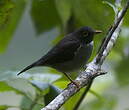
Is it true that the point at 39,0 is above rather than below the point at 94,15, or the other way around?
above

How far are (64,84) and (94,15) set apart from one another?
0.47 m

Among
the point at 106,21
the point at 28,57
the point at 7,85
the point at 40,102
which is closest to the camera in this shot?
the point at 7,85

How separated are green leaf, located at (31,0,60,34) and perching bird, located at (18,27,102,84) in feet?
0.49

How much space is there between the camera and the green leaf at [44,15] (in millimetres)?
3424

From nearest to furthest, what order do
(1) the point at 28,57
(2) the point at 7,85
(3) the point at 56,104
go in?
(3) the point at 56,104, (2) the point at 7,85, (1) the point at 28,57

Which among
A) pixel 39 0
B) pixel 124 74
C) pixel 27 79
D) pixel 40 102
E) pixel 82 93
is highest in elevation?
pixel 39 0

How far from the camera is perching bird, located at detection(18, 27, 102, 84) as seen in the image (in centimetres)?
328

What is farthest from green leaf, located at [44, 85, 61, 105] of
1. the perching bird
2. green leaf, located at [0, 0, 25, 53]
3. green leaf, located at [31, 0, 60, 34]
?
green leaf, located at [31, 0, 60, 34]

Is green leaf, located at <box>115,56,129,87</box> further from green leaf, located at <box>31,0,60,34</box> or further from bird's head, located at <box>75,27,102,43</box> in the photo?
green leaf, located at <box>31,0,60,34</box>

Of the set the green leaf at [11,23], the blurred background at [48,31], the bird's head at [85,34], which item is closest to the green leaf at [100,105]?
the blurred background at [48,31]

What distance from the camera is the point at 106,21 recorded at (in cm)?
335

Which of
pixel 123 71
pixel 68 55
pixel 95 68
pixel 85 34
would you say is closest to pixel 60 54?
pixel 68 55

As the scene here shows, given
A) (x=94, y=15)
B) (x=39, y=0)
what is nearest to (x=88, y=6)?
(x=94, y=15)

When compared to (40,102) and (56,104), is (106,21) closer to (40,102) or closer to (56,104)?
(40,102)
